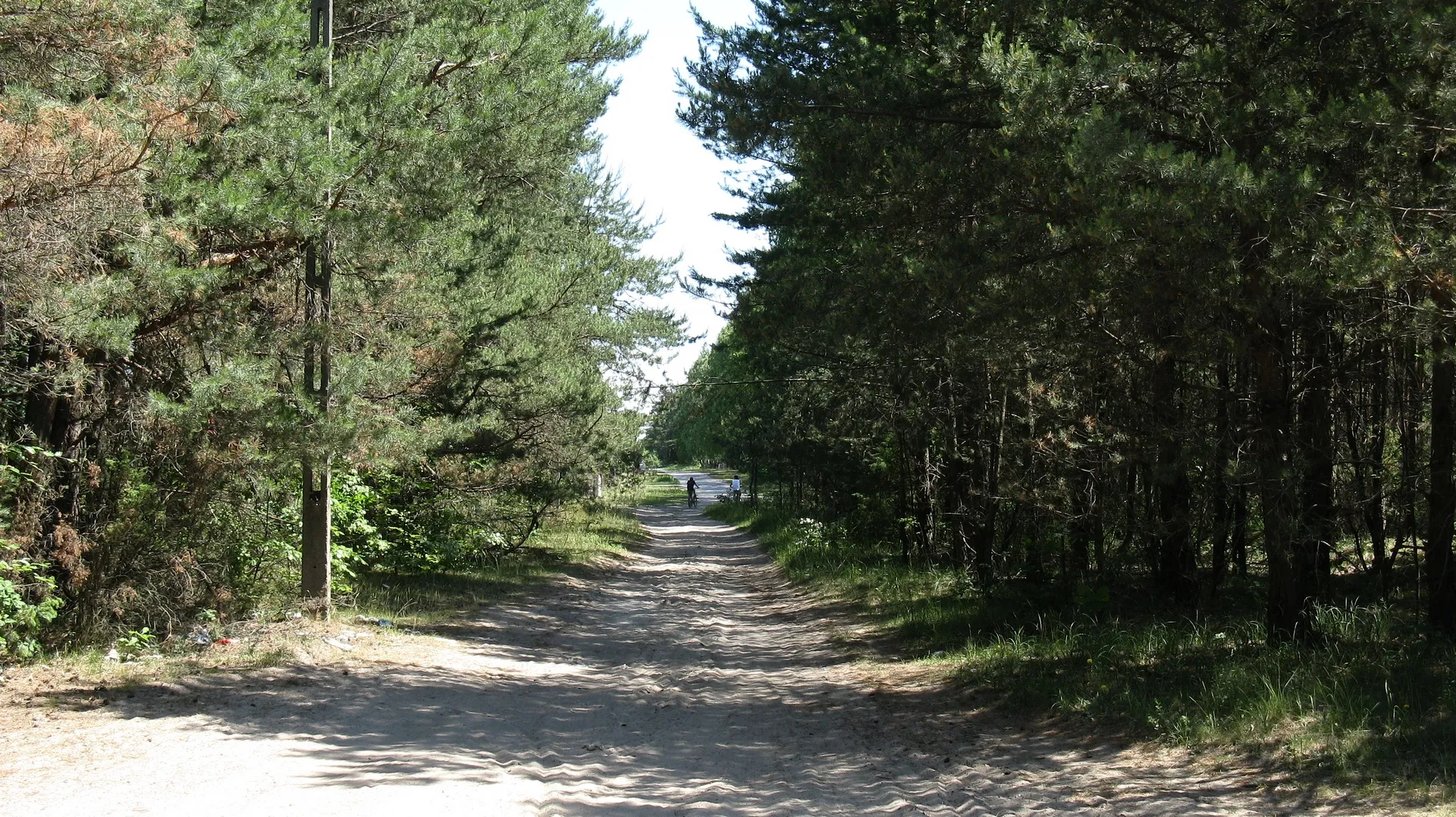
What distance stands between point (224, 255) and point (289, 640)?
4086 millimetres

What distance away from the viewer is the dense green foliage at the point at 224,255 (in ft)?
26.8

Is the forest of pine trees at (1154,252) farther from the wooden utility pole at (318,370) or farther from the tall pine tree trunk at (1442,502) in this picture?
the wooden utility pole at (318,370)

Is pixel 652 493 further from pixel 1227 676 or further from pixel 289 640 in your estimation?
pixel 1227 676

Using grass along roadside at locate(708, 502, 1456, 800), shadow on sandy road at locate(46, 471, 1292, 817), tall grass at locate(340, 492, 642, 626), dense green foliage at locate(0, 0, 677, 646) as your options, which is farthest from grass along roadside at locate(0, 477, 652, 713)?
grass along roadside at locate(708, 502, 1456, 800)

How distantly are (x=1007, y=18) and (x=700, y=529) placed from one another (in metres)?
32.5

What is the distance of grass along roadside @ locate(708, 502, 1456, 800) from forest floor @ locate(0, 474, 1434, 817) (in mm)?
307

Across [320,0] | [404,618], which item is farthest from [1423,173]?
[404,618]

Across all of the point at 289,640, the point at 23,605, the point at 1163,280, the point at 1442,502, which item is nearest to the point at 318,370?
the point at 289,640

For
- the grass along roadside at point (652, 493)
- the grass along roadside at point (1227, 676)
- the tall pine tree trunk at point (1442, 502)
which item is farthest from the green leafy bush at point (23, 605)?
the grass along roadside at point (652, 493)

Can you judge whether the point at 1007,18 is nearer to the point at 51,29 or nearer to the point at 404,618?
the point at 51,29

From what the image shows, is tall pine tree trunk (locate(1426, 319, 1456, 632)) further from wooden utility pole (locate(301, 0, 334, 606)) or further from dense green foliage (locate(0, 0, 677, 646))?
wooden utility pole (locate(301, 0, 334, 606))

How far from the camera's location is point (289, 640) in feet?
34.9

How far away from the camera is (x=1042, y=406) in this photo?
11.7 m

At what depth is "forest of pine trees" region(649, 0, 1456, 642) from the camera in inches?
259
